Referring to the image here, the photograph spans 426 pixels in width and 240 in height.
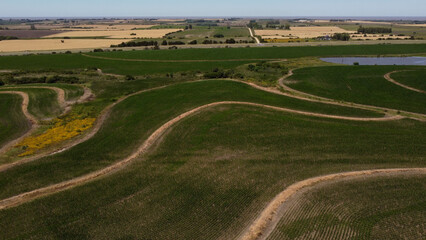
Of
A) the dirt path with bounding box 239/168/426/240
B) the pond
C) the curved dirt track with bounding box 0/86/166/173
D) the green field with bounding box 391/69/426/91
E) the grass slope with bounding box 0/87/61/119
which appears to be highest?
the pond

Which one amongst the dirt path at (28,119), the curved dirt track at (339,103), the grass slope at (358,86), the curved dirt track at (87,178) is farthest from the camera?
the grass slope at (358,86)

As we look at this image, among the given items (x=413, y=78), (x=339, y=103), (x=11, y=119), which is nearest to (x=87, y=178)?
(x=11, y=119)

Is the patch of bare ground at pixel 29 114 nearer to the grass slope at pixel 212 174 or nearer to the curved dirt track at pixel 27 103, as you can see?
the curved dirt track at pixel 27 103

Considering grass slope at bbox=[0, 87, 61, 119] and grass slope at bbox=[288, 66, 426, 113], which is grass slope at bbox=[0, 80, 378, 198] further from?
grass slope at bbox=[0, 87, 61, 119]

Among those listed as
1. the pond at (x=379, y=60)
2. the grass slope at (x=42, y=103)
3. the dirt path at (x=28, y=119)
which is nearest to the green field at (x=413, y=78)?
the pond at (x=379, y=60)

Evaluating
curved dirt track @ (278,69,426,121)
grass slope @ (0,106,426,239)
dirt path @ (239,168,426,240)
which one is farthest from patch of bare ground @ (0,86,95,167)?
curved dirt track @ (278,69,426,121)

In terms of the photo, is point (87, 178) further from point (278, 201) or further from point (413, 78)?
point (413, 78)

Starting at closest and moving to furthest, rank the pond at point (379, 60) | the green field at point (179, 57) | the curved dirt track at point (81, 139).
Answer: the curved dirt track at point (81, 139) → the green field at point (179, 57) → the pond at point (379, 60)
